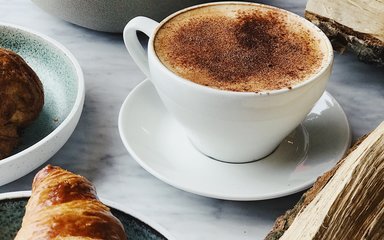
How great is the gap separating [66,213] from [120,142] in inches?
11.9

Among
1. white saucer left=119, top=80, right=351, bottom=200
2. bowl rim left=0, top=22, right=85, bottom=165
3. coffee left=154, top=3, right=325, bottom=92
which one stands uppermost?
coffee left=154, top=3, right=325, bottom=92

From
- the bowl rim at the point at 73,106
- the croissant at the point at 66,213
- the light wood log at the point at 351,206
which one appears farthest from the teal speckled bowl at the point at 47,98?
the light wood log at the point at 351,206

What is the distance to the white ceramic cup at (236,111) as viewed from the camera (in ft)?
2.48

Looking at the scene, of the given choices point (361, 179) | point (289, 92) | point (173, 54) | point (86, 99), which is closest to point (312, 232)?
point (361, 179)

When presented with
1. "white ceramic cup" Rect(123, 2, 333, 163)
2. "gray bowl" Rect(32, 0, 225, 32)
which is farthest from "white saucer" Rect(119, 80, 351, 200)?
"gray bowl" Rect(32, 0, 225, 32)

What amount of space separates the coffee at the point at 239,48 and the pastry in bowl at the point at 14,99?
0.19 metres

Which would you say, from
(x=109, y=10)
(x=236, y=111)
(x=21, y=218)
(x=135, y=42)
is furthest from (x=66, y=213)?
A: (x=109, y=10)

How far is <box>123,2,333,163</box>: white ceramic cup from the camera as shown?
756 millimetres

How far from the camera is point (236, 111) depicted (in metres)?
0.76

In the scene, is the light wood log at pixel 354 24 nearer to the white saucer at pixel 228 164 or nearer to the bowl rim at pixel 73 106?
the white saucer at pixel 228 164

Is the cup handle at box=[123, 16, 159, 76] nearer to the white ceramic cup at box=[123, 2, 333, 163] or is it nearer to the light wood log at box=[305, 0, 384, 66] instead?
the white ceramic cup at box=[123, 2, 333, 163]

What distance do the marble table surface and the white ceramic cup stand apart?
7cm

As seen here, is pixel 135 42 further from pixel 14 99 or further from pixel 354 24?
pixel 354 24

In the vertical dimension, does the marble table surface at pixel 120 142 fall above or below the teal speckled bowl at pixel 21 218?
below
